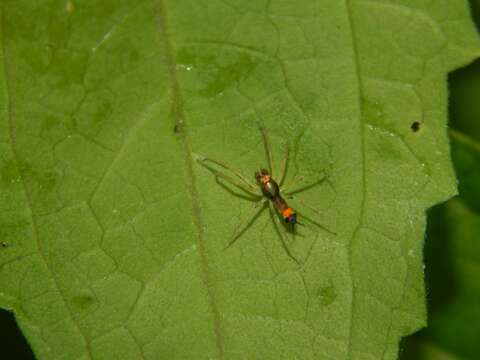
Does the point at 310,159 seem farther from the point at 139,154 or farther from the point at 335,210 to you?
the point at 139,154

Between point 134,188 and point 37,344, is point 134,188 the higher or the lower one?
the higher one

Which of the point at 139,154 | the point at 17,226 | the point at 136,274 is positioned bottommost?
the point at 136,274

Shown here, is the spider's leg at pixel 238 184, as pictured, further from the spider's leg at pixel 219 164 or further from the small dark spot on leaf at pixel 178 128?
the small dark spot on leaf at pixel 178 128

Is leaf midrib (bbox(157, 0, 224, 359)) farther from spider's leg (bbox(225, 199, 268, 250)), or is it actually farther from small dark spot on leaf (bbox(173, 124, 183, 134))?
spider's leg (bbox(225, 199, 268, 250))

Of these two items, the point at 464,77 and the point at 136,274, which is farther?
the point at 464,77

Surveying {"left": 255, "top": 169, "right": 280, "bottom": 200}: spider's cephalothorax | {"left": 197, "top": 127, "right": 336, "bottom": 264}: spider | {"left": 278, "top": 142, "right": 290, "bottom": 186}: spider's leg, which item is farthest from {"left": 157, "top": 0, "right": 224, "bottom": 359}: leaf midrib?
{"left": 278, "top": 142, "right": 290, "bottom": 186}: spider's leg

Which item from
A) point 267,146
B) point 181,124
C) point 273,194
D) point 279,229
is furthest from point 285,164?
point 181,124

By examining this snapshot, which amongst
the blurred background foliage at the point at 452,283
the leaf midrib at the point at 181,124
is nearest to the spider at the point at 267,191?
the leaf midrib at the point at 181,124

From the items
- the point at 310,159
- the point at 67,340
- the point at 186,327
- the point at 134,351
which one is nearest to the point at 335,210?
the point at 310,159
